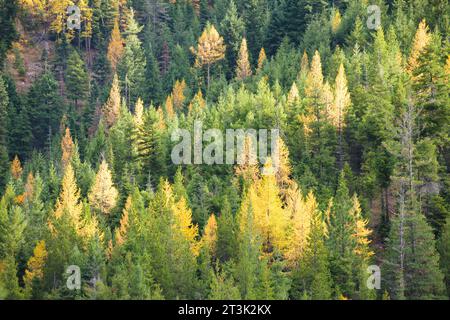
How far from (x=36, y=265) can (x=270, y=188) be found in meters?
17.1

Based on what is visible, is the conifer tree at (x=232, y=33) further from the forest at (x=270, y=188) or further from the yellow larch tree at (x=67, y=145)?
the yellow larch tree at (x=67, y=145)

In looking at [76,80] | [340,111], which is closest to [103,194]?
[340,111]

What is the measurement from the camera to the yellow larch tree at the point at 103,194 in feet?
190

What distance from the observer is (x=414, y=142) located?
171ft

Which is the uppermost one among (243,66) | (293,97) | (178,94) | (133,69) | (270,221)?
(133,69)

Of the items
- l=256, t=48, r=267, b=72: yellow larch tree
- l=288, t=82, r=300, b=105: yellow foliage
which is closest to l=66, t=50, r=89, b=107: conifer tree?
l=256, t=48, r=267, b=72: yellow larch tree

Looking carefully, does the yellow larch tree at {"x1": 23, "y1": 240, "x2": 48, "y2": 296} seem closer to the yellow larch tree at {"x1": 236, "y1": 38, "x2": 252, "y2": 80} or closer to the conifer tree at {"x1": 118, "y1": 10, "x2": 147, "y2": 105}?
the yellow larch tree at {"x1": 236, "y1": 38, "x2": 252, "y2": 80}

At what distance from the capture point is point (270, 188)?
46.4 meters

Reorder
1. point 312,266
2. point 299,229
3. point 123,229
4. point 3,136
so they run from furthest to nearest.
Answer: point 3,136
point 123,229
point 299,229
point 312,266

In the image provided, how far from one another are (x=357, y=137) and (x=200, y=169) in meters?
13.3

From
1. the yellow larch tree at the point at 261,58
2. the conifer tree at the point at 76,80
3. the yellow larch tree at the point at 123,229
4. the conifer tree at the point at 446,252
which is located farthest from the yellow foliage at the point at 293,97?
the conifer tree at the point at 76,80

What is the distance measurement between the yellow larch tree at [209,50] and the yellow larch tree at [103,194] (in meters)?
41.4

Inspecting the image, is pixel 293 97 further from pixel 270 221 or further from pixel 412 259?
pixel 412 259
